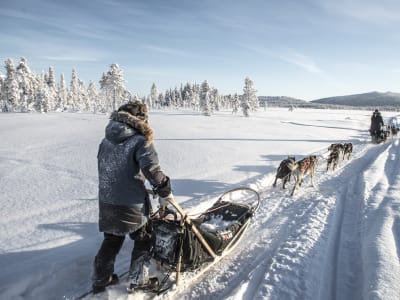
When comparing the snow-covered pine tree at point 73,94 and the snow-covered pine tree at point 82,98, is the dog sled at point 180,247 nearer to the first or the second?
the snow-covered pine tree at point 73,94

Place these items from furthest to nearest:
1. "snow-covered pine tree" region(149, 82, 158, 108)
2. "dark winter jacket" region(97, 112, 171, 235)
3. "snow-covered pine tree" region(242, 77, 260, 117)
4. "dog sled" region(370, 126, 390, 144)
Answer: "snow-covered pine tree" region(149, 82, 158, 108), "snow-covered pine tree" region(242, 77, 260, 117), "dog sled" region(370, 126, 390, 144), "dark winter jacket" region(97, 112, 171, 235)

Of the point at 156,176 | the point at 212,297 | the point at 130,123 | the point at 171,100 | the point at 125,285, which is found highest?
the point at 171,100

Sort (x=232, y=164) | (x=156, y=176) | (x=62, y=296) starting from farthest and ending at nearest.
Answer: (x=232, y=164), (x=62, y=296), (x=156, y=176)

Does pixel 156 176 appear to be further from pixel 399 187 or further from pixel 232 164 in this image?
pixel 232 164

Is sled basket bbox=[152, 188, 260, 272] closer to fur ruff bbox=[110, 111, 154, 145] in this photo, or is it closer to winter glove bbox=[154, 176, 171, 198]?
winter glove bbox=[154, 176, 171, 198]

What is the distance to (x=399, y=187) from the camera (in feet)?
23.7

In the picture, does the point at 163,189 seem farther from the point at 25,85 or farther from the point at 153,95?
the point at 153,95

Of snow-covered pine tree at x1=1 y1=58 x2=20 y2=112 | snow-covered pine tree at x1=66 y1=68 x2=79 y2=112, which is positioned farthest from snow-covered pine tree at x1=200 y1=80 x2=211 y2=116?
snow-covered pine tree at x1=66 y1=68 x2=79 y2=112

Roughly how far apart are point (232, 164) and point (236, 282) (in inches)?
287

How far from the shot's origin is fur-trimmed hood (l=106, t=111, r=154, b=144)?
2687 millimetres

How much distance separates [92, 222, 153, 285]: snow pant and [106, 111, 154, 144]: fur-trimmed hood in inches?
41.7

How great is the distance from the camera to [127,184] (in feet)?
9.12

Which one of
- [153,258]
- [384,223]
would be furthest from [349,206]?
[153,258]

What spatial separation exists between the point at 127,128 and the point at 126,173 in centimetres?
45
